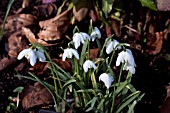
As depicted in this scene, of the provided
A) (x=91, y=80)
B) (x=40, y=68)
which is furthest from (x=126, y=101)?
(x=40, y=68)

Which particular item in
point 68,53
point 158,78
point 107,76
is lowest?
point 158,78

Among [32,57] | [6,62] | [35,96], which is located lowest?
[35,96]

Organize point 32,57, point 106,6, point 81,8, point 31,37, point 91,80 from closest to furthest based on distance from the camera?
point 32,57, point 91,80, point 106,6, point 81,8, point 31,37

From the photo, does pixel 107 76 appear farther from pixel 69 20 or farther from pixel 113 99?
pixel 69 20

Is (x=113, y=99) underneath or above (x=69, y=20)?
underneath

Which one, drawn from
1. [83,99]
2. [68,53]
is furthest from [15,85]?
[68,53]

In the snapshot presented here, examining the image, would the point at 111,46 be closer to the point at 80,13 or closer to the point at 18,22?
the point at 80,13
